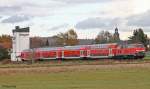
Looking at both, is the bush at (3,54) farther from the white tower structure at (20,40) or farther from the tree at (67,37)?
the tree at (67,37)

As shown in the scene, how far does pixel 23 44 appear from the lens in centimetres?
10938

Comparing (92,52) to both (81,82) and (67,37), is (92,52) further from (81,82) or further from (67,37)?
(67,37)

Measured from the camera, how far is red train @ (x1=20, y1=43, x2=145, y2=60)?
258ft

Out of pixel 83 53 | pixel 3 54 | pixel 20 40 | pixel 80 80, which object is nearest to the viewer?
pixel 80 80

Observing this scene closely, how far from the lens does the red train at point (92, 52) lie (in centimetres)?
7862

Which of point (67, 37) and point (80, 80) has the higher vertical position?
point (67, 37)

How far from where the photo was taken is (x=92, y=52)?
8500cm

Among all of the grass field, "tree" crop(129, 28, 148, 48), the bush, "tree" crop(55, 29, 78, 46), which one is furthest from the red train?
"tree" crop(55, 29, 78, 46)

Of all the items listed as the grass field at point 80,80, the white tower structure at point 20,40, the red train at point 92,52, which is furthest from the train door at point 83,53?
the grass field at point 80,80

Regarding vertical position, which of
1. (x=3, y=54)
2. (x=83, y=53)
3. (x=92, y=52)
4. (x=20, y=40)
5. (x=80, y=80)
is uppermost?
(x=20, y=40)

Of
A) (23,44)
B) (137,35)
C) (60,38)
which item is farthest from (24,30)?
(60,38)

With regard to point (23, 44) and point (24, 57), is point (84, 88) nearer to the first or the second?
point (24, 57)

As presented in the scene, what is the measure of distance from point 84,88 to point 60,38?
16578cm

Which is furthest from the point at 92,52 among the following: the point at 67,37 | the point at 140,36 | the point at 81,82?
the point at 67,37
